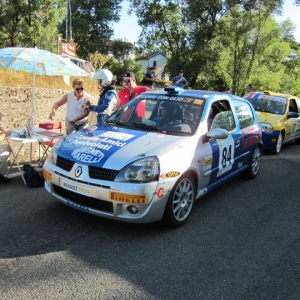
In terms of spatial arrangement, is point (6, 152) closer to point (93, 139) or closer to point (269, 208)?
point (93, 139)

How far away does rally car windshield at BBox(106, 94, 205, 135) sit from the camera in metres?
4.36

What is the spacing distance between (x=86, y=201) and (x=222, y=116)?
8.14 ft

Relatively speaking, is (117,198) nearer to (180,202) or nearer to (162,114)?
(180,202)

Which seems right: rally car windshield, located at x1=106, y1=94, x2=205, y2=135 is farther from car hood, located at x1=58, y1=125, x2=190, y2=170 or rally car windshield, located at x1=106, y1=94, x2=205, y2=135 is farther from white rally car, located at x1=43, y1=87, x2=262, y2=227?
car hood, located at x1=58, y1=125, x2=190, y2=170

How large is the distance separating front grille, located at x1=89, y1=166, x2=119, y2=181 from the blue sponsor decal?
0.06 m

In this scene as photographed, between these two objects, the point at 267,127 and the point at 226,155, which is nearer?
the point at 226,155

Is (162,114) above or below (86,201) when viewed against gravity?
above

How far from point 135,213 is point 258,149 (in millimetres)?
3530

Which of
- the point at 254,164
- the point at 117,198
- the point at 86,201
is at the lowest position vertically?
the point at 254,164

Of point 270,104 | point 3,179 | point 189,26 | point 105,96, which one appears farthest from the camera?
point 189,26

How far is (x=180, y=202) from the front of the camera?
3.89m

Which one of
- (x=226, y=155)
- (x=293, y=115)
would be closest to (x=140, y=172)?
(x=226, y=155)

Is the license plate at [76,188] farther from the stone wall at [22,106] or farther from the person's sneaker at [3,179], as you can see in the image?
the stone wall at [22,106]

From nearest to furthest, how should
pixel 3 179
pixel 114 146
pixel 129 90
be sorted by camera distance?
1. pixel 114 146
2. pixel 3 179
3. pixel 129 90
